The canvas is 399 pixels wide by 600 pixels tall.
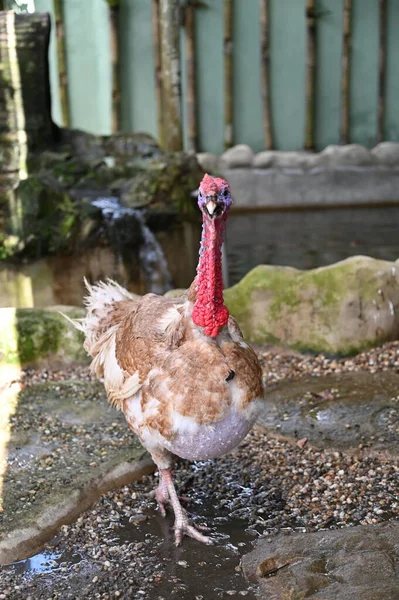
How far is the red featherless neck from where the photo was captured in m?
2.69

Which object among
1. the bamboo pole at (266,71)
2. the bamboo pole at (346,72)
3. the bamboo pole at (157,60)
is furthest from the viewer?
the bamboo pole at (346,72)

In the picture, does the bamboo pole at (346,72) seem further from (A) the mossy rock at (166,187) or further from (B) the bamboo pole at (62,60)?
(A) the mossy rock at (166,187)

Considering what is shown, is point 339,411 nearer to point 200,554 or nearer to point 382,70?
point 200,554

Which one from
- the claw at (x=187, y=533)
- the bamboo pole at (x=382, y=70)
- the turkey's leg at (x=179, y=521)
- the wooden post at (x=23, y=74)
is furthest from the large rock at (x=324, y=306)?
the bamboo pole at (x=382, y=70)

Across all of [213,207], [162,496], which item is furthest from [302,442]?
[213,207]

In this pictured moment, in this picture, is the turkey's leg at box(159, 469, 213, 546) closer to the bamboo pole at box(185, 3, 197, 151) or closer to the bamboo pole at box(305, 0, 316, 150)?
the bamboo pole at box(185, 3, 197, 151)

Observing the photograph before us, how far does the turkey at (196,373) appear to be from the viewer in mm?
2760

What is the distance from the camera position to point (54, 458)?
364 cm

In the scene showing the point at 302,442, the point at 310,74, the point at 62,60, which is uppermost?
the point at 62,60

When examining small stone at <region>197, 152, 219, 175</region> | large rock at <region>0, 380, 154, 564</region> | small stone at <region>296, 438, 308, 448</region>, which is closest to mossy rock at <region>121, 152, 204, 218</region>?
large rock at <region>0, 380, 154, 564</region>

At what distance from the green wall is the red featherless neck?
8269mm

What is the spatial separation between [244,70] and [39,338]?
23.2 feet

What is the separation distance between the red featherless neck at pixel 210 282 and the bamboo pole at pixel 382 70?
8.95 meters

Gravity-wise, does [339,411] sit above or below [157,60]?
below
